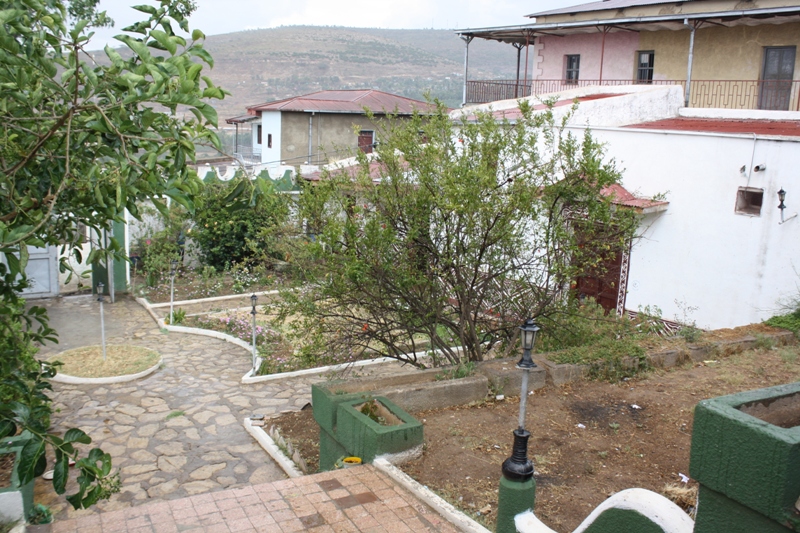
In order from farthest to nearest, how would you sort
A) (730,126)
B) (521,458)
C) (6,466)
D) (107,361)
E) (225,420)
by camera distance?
(730,126), (107,361), (225,420), (6,466), (521,458)

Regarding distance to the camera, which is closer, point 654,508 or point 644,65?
point 654,508

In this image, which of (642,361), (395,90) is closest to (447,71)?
(395,90)

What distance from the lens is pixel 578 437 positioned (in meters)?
6.88

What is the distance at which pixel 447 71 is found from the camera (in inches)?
3999

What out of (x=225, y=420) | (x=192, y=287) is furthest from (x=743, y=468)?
(x=192, y=287)

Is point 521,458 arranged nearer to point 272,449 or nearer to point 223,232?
point 272,449

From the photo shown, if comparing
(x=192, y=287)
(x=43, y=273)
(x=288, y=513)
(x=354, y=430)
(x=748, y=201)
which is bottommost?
(x=192, y=287)

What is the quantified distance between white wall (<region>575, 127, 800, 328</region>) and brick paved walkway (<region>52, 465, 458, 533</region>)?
24.3ft

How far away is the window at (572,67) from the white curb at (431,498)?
59.3ft

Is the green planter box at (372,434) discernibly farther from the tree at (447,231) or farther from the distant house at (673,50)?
the distant house at (673,50)

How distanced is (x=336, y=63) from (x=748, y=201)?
91.0 m

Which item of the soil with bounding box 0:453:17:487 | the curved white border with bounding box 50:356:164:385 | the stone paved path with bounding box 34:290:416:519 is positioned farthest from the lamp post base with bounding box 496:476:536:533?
the curved white border with bounding box 50:356:164:385

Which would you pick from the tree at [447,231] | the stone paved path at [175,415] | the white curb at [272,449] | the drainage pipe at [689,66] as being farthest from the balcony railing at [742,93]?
the white curb at [272,449]

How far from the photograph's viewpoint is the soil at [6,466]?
6.41 m
